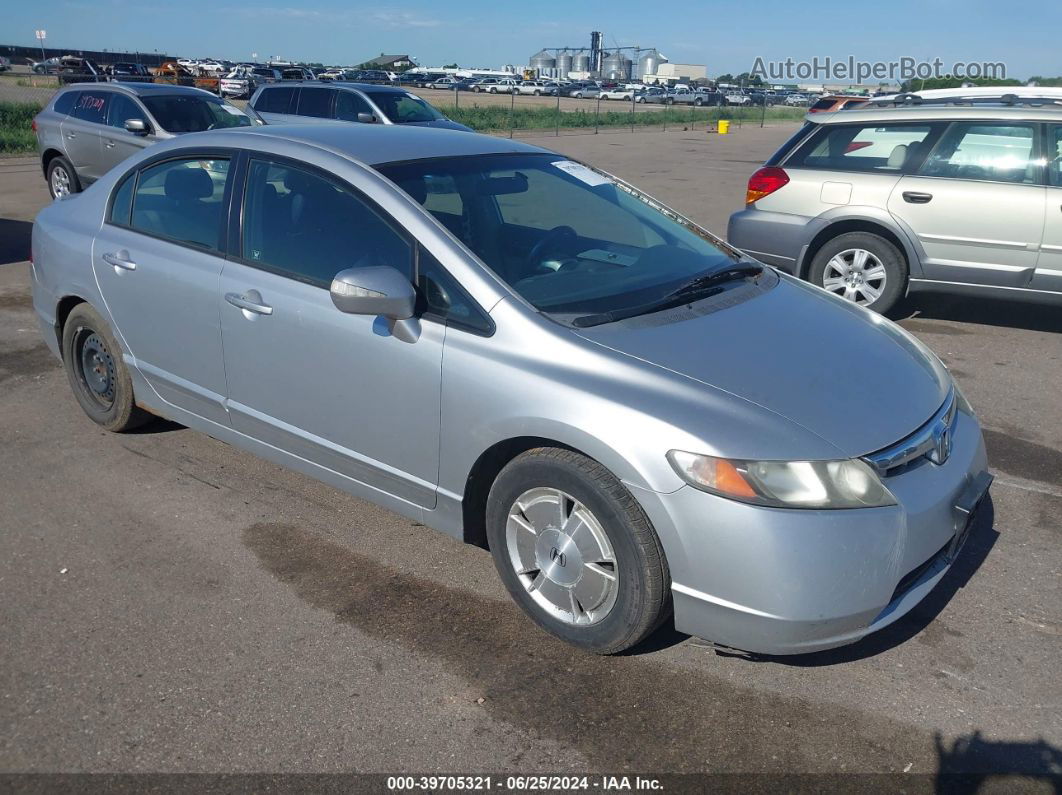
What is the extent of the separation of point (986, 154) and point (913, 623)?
4.93 m

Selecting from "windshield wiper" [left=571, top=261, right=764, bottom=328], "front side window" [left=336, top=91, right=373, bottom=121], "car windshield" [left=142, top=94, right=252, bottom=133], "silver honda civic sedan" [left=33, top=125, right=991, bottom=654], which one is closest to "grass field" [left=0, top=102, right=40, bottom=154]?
"front side window" [left=336, top=91, right=373, bottom=121]

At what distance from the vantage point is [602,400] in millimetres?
3057

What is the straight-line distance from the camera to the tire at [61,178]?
1302 cm

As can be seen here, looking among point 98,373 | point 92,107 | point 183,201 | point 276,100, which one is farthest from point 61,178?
point 183,201

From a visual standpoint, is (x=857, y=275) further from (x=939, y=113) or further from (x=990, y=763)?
(x=990, y=763)

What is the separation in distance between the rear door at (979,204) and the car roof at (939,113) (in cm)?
6

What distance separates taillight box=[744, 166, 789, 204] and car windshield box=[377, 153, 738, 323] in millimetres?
3495

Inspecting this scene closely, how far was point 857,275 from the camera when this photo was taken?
7.61 meters

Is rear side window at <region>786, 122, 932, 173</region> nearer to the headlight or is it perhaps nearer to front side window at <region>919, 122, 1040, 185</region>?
front side window at <region>919, 122, 1040, 185</region>

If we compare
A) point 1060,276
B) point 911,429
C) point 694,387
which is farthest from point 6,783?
point 1060,276

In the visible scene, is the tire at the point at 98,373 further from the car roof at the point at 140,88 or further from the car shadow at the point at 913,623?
the car roof at the point at 140,88

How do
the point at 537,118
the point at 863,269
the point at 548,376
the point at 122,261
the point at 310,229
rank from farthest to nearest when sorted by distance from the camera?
the point at 537,118
the point at 863,269
the point at 122,261
the point at 310,229
the point at 548,376

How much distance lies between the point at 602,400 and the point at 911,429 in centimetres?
104

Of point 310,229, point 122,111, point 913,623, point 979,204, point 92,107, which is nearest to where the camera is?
point 913,623
